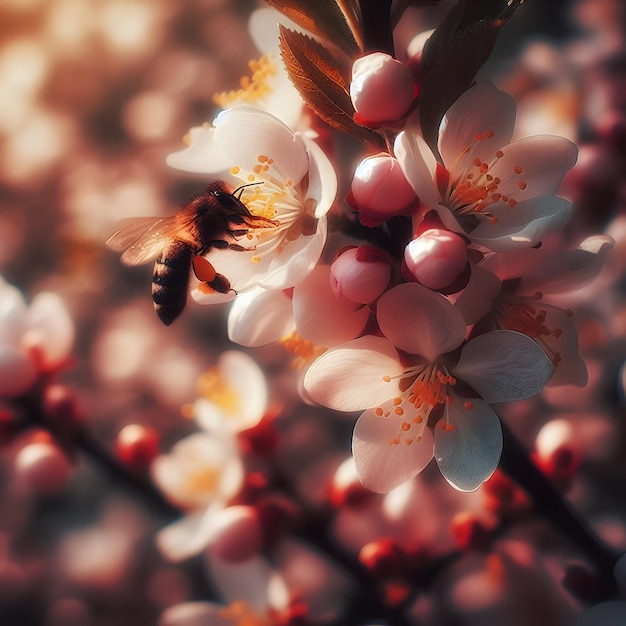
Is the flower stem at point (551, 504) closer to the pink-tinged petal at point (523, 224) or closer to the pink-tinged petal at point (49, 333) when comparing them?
the pink-tinged petal at point (523, 224)

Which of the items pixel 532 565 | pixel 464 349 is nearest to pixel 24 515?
pixel 532 565

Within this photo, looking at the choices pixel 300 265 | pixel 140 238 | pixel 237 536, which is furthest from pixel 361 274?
pixel 237 536

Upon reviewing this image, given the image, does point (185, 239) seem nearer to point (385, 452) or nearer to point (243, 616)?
point (385, 452)

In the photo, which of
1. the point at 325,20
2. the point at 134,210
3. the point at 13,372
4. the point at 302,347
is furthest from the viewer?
the point at 134,210

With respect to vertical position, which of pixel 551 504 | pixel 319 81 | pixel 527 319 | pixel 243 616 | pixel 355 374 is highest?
pixel 319 81

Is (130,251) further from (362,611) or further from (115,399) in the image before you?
(115,399)

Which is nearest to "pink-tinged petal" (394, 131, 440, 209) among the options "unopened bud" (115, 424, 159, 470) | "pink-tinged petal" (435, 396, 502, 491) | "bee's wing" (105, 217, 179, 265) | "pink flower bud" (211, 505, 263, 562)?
"pink-tinged petal" (435, 396, 502, 491)
